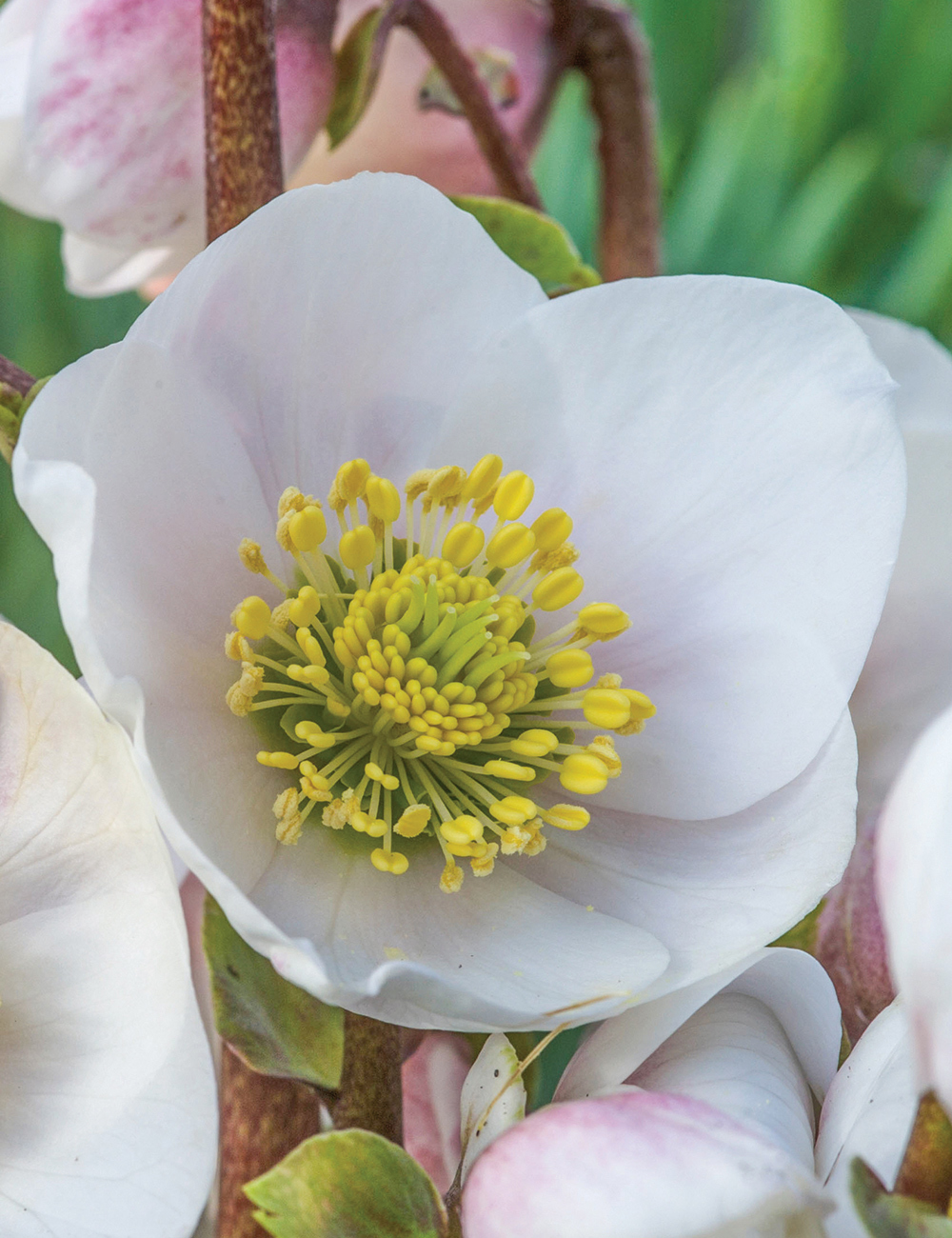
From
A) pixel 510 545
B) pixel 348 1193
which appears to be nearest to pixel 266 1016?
pixel 348 1193

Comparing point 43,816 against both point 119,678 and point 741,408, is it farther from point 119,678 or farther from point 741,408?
point 741,408

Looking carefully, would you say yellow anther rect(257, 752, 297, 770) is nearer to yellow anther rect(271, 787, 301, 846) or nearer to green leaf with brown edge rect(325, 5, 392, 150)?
yellow anther rect(271, 787, 301, 846)

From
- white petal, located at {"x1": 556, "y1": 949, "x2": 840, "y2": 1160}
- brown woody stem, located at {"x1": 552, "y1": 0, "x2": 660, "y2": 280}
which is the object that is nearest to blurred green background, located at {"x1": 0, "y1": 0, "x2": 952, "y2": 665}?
brown woody stem, located at {"x1": 552, "y1": 0, "x2": 660, "y2": 280}

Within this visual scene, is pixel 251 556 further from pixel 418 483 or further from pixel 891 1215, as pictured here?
pixel 891 1215

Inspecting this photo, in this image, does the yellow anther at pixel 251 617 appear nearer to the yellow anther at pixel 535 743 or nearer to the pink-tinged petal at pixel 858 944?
the yellow anther at pixel 535 743

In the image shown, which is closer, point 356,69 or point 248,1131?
point 248,1131

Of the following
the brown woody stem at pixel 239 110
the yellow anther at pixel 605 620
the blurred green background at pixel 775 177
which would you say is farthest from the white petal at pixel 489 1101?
the blurred green background at pixel 775 177
